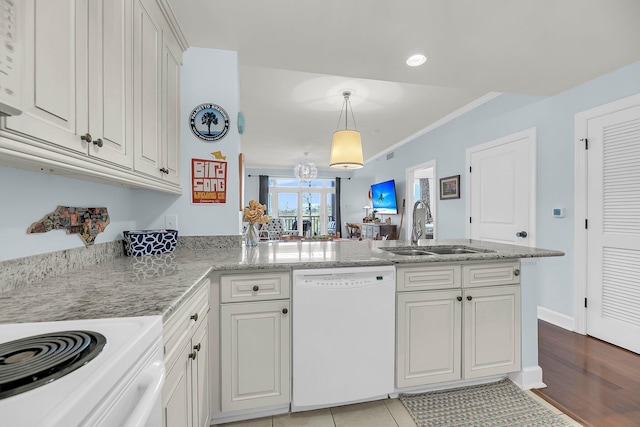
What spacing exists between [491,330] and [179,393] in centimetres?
180

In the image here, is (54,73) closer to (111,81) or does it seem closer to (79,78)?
(79,78)

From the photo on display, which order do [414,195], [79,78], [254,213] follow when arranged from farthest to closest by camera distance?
[414,195], [254,213], [79,78]

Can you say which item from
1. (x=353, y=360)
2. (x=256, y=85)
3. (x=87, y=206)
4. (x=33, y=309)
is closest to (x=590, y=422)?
(x=353, y=360)

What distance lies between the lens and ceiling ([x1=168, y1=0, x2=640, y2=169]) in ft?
5.69

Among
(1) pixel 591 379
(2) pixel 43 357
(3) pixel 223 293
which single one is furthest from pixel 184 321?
(1) pixel 591 379

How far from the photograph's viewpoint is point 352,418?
64.5 inches

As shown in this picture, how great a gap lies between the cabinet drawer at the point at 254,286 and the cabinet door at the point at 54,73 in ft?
2.84

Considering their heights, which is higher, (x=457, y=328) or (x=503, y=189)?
(x=503, y=189)

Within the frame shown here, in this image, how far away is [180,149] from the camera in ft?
6.70

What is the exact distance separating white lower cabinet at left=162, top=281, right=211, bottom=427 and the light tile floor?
0.37 m

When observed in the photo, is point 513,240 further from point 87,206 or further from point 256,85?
point 87,206

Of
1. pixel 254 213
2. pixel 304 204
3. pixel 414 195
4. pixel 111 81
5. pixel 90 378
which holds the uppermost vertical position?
pixel 111 81

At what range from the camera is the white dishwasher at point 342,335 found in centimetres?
158

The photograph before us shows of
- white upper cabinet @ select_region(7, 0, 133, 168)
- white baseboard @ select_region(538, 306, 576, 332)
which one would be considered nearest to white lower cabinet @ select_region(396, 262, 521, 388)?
white baseboard @ select_region(538, 306, 576, 332)
